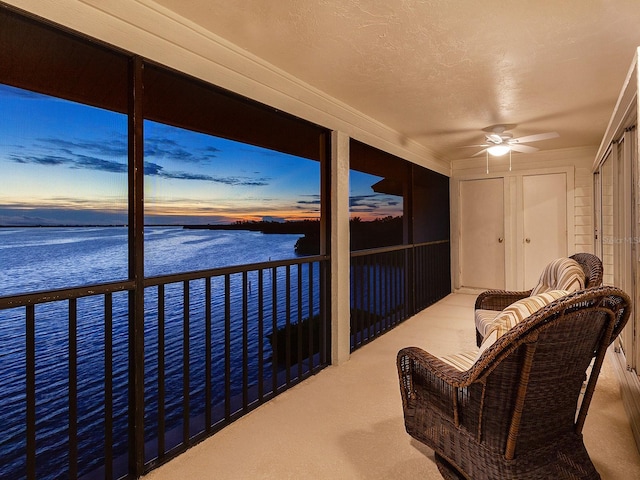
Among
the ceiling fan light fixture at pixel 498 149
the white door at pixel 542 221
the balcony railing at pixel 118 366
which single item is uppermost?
the ceiling fan light fixture at pixel 498 149

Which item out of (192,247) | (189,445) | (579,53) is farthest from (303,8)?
(192,247)

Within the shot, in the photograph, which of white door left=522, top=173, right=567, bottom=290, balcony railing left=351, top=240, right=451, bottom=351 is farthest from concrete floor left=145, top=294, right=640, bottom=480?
white door left=522, top=173, right=567, bottom=290

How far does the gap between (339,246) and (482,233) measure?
3852mm

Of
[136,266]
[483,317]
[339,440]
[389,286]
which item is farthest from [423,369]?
[389,286]

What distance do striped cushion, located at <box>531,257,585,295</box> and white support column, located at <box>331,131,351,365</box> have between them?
1.54 metres

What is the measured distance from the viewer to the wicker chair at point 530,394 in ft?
4.36

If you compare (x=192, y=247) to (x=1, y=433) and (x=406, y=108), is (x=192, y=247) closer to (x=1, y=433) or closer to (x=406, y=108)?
(x=1, y=433)

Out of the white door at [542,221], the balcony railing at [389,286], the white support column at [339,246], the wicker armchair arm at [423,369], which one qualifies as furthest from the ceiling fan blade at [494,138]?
the wicker armchair arm at [423,369]

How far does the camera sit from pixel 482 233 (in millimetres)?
6203

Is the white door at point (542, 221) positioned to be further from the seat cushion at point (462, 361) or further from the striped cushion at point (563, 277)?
the seat cushion at point (462, 361)

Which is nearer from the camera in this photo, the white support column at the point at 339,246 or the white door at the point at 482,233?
the white support column at the point at 339,246

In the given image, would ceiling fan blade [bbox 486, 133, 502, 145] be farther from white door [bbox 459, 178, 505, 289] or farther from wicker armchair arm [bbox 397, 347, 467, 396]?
wicker armchair arm [bbox 397, 347, 467, 396]

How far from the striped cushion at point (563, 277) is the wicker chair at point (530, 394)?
2.28 ft

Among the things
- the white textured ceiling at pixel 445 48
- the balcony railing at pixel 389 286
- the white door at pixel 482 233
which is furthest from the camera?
the white door at pixel 482 233
